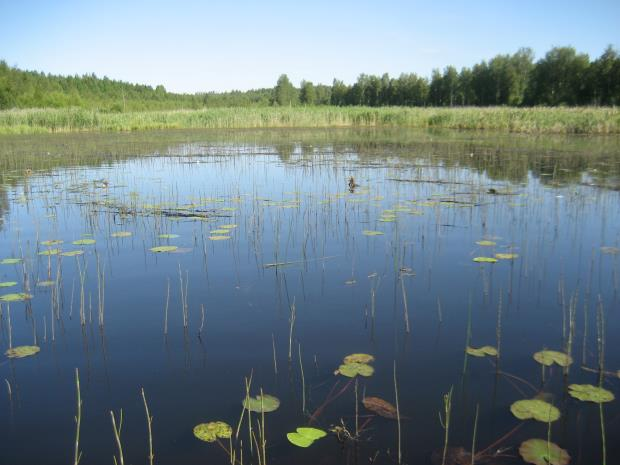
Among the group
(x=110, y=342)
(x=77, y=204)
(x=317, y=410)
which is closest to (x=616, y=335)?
(x=317, y=410)

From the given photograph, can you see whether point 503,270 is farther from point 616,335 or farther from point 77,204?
point 77,204

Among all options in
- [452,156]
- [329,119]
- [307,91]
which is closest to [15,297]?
[452,156]

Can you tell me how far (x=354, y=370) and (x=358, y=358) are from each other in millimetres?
146

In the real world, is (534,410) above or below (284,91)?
below

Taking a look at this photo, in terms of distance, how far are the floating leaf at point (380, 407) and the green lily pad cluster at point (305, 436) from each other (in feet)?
1.10

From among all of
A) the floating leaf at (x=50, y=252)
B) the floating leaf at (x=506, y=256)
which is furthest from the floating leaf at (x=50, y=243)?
the floating leaf at (x=506, y=256)

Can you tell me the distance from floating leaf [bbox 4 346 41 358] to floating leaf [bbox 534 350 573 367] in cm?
325

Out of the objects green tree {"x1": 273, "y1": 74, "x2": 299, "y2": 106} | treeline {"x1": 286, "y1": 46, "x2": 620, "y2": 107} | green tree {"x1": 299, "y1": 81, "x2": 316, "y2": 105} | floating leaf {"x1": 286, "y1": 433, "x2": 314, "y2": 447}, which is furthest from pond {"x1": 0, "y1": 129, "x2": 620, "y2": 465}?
green tree {"x1": 299, "y1": 81, "x2": 316, "y2": 105}

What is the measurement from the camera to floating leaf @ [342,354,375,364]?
117 inches

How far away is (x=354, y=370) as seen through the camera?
2.87m

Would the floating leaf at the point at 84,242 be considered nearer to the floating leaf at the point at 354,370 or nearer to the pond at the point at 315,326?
the pond at the point at 315,326

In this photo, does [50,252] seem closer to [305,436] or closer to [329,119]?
[305,436]

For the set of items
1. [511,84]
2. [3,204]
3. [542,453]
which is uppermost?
[511,84]

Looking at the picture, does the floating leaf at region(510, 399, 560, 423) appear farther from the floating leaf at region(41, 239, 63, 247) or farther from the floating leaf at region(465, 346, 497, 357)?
the floating leaf at region(41, 239, 63, 247)
